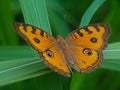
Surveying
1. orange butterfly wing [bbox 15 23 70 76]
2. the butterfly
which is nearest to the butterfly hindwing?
the butterfly

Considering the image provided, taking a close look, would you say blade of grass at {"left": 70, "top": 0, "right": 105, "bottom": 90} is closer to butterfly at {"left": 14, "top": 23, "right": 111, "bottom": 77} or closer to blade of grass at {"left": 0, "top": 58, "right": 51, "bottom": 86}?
butterfly at {"left": 14, "top": 23, "right": 111, "bottom": 77}

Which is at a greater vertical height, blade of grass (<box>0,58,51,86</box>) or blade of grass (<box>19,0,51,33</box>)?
blade of grass (<box>19,0,51,33</box>)

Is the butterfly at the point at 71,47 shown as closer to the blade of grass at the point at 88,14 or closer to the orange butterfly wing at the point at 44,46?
the orange butterfly wing at the point at 44,46

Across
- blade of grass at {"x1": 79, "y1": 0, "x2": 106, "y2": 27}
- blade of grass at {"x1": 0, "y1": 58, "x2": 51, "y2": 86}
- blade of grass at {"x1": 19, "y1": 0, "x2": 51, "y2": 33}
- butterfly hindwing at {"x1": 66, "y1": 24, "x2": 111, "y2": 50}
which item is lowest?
blade of grass at {"x1": 0, "y1": 58, "x2": 51, "y2": 86}

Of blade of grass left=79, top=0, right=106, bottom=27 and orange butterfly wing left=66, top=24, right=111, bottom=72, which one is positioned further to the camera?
blade of grass left=79, top=0, right=106, bottom=27

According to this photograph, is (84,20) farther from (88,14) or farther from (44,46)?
(44,46)

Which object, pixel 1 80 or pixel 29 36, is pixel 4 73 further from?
pixel 29 36

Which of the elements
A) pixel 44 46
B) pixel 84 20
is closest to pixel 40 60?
pixel 44 46
